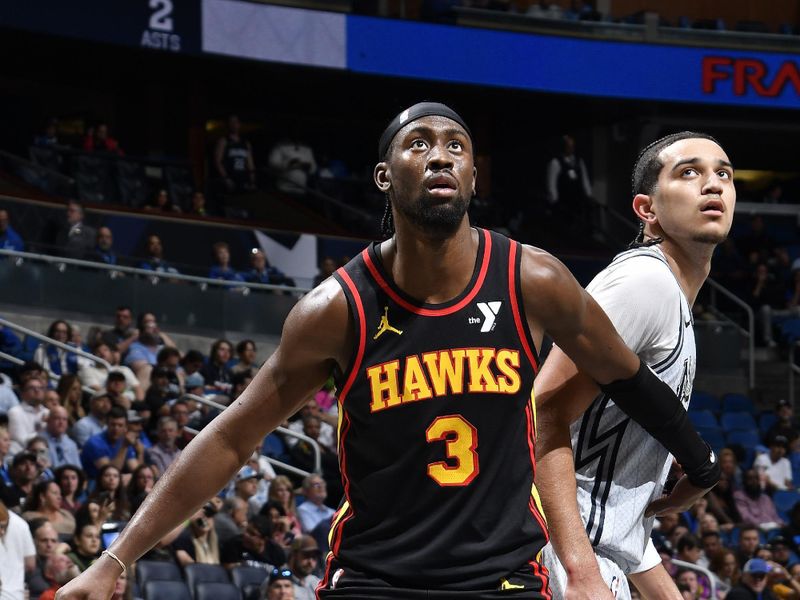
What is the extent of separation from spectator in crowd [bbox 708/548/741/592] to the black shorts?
8258 mm

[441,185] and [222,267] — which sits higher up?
[441,185]

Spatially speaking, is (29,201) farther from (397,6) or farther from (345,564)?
(345,564)

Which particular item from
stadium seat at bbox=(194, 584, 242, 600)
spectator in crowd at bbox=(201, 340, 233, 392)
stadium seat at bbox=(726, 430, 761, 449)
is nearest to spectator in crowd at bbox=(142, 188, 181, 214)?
spectator in crowd at bbox=(201, 340, 233, 392)

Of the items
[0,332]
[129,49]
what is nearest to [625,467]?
[0,332]

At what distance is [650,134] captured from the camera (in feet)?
72.0

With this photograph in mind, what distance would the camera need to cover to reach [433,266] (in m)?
3.38

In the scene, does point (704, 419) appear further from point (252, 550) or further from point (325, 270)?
point (252, 550)

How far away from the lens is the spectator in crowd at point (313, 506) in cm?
1098

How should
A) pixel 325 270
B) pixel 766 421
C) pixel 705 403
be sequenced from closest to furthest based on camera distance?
pixel 325 270 < pixel 766 421 < pixel 705 403

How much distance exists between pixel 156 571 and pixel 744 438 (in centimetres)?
826

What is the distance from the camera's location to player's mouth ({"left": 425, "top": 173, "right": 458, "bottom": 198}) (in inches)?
129

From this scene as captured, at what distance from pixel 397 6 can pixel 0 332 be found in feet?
34.0

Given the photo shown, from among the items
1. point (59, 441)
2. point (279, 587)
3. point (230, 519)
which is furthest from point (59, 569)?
point (59, 441)

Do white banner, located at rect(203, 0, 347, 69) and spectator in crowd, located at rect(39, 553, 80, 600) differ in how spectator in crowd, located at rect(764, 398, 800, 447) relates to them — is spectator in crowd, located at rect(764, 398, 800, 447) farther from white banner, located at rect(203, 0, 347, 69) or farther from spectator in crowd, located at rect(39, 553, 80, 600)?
spectator in crowd, located at rect(39, 553, 80, 600)
